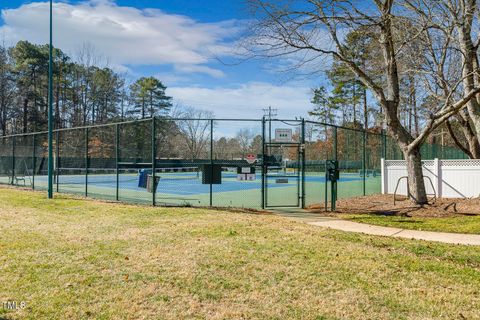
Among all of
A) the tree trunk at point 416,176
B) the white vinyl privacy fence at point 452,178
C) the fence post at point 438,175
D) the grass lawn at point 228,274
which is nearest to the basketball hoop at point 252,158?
the grass lawn at point 228,274

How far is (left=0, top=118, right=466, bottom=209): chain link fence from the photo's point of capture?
1135 centimetres

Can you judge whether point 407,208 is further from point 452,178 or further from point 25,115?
point 25,115

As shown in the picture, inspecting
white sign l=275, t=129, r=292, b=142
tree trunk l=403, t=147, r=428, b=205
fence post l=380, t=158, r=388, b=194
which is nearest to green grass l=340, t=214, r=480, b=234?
tree trunk l=403, t=147, r=428, b=205

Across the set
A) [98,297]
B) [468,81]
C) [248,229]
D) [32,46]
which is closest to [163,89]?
[32,46]

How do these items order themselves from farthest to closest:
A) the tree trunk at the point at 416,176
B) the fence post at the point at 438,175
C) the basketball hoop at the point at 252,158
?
the fence post at the point at 438,175
the tree trunk at the point at 416,176
the basketball hoop at the point at 252,158

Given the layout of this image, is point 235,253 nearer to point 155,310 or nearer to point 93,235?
point 155,310

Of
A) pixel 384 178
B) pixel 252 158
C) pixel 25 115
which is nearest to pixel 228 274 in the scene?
pixel 252 158

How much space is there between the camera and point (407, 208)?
10828 mm

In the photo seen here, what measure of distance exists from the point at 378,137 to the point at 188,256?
47.5 ft

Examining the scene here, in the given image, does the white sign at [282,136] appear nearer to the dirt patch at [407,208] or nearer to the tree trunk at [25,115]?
the dirt patch at [407,208]

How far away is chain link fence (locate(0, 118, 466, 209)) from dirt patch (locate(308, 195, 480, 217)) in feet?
4.18

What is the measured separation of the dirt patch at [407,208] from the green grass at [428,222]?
21.0 inches

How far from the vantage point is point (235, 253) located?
18.4 ft

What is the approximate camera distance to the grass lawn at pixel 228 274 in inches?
144
